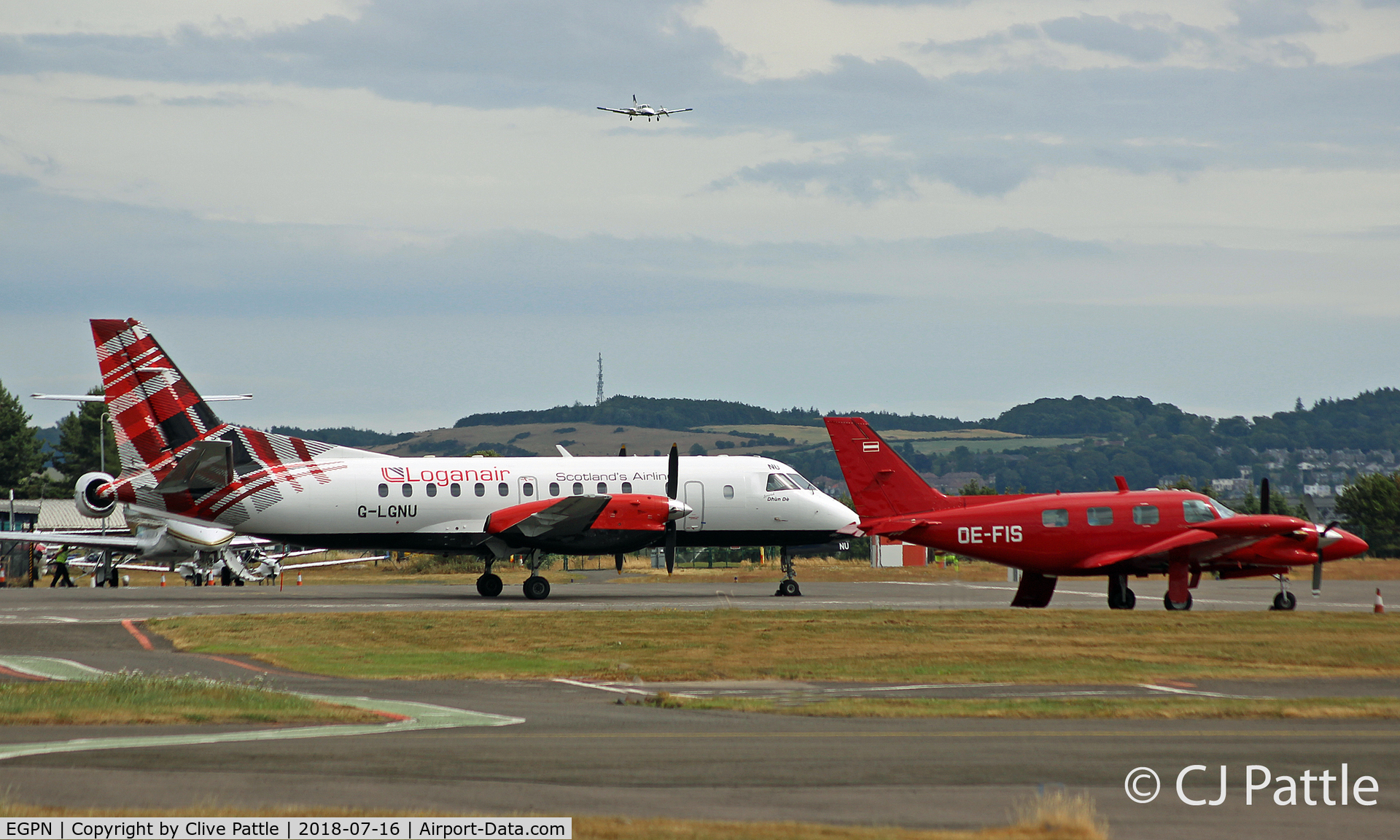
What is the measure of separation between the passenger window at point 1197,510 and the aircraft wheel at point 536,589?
1772 centimetres

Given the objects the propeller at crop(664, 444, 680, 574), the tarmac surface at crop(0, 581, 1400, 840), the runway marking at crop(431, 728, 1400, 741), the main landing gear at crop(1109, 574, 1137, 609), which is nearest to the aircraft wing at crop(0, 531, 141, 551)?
the propeller at crop(664, 444, 680, 574)

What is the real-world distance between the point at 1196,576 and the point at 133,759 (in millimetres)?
28496

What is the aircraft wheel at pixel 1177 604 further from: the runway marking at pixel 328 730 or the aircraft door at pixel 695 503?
the runway marking at pixel 328 730

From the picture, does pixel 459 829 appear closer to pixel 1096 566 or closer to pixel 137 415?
pixel 1096 566

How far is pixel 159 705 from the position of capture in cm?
1619

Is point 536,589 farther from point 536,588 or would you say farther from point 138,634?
point 138,634

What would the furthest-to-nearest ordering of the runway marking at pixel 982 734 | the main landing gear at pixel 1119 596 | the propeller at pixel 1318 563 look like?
the main landing gear at pixel 1119 596, the propeller at pixel 1318 563, the runway marking at pixel 982 734

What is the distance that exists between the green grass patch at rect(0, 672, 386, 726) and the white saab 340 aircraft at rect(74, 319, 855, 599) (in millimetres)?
20047

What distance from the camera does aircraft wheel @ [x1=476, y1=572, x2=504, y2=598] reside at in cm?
3953

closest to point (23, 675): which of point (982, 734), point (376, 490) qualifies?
point (982, 734)

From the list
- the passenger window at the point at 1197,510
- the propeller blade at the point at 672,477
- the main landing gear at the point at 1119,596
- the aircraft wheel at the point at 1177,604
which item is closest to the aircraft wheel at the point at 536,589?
the propeller blade at the point at 672,477

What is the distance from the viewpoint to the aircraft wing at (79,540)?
47.0 m

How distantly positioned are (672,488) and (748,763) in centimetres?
2727

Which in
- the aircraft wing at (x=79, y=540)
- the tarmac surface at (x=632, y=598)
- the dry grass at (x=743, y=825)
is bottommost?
the tarmac surface at (x=632, y=598)
